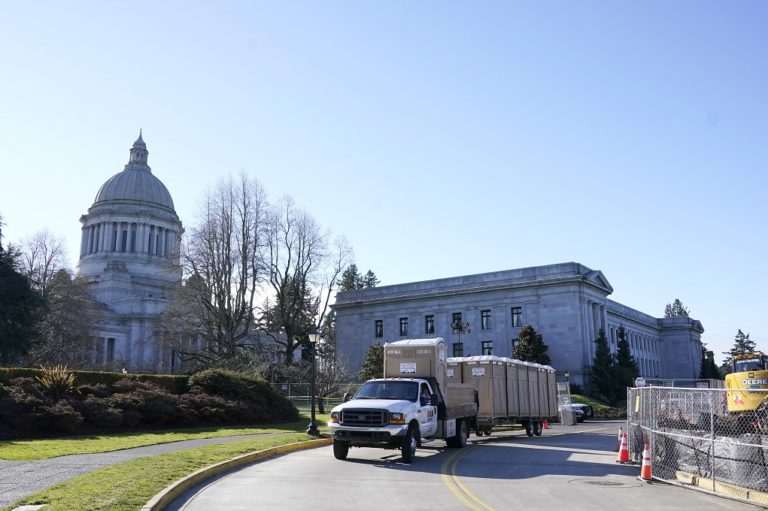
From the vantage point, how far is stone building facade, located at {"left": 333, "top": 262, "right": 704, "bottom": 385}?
7025 centimetres

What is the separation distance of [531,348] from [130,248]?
72.1 m

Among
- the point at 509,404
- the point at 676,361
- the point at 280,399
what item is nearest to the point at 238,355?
the point at 280,399

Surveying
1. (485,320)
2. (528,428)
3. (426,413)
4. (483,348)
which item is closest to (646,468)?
(426,413)

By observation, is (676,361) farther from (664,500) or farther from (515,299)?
(664,500)

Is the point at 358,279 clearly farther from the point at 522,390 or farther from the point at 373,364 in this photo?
the point at 522,390

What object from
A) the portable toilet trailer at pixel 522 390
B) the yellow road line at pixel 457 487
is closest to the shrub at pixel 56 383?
the yellow road line at pixel 457 487

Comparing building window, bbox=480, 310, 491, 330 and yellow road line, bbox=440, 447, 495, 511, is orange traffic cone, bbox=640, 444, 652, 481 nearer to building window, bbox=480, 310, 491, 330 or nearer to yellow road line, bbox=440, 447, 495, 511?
yellow road line, bbox=440, 447, 495, 511

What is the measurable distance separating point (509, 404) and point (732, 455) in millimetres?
16592

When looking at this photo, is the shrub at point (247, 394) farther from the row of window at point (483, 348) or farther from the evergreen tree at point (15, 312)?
the row of window at point (483, 348)

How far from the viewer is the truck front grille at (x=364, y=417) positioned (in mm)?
16891

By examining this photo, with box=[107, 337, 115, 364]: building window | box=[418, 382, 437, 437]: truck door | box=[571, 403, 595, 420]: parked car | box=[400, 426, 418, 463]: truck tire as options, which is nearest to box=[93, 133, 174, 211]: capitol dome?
box=[107, 337, 115, 364]: building window

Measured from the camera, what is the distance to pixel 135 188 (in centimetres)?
11331

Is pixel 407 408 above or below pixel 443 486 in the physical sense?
above

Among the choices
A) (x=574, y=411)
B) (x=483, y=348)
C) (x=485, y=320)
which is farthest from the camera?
(x=485, y=320)
